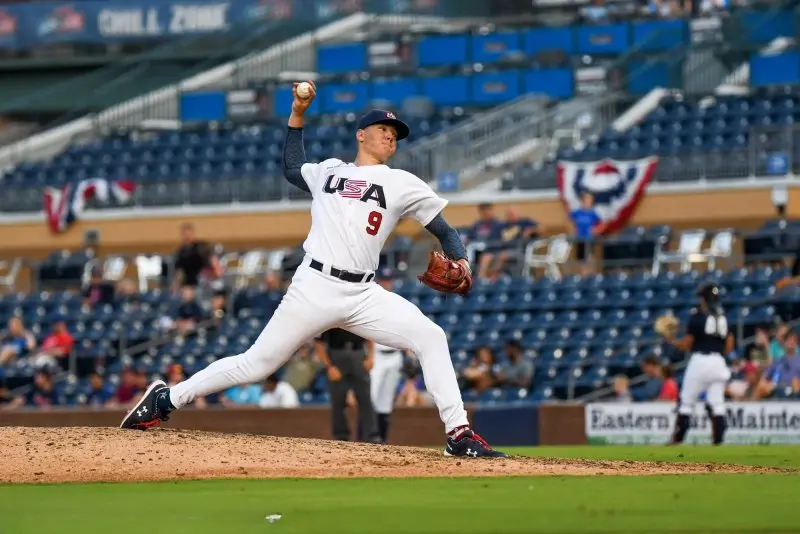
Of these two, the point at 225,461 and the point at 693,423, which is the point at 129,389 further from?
the point at 225,461

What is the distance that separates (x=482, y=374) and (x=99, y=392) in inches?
228

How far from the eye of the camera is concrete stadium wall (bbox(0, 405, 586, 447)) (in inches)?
755

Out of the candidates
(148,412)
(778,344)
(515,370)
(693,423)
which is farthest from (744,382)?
(148,412)

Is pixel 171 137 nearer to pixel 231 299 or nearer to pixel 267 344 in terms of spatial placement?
pixel 231 299

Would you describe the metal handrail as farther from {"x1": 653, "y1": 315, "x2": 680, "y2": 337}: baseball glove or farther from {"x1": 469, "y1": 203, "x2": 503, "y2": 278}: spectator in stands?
{"x1": 653, "y1": 315, "x2": 680, "y2": 337}: baseball glove

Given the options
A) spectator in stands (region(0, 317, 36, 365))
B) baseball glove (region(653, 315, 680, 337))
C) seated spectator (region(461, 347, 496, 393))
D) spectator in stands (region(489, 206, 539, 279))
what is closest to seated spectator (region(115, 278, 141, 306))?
spectator in stands (region(0, 317, 36, 365))

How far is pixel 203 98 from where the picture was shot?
34.0 meters

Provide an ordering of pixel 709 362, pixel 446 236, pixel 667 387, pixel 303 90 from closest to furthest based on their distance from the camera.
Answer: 1. pixel 446 236
2. pixel 303 90
3. pixel 709 362
4. pixel 667 387

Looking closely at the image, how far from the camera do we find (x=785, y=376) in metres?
18.6

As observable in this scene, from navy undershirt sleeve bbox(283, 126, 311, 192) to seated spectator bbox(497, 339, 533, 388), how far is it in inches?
424

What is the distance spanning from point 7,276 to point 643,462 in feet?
69.1

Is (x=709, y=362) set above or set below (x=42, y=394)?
above

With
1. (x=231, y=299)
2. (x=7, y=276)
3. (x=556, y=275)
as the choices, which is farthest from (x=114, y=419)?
(x=7, y=276)

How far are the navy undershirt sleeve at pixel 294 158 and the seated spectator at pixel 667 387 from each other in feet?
31.8
